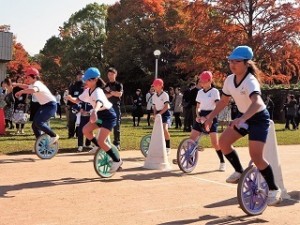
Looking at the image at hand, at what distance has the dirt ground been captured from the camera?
19.2 ft

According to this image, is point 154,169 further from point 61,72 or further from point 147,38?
point 61,72

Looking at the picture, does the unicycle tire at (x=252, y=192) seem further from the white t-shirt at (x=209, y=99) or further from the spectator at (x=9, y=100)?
the spectator at (x=9, y=100)

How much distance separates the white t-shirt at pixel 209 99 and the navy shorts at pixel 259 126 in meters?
3.48

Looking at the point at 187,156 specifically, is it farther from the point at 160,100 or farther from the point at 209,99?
the point at 160,100

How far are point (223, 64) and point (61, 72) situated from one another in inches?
1123

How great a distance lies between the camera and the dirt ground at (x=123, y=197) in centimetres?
586

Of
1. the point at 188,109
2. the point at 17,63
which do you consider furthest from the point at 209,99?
the point at 17,63

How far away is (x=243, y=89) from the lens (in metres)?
6.02

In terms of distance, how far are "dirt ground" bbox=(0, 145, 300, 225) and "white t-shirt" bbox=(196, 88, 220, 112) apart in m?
1.32

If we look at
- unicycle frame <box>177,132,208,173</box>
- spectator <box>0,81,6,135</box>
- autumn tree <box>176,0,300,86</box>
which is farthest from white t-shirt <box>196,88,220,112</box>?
autumn tree <box>176,0,300,86</box>

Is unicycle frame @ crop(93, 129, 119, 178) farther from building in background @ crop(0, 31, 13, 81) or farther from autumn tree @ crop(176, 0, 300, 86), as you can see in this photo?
building in background @ crop(0, 31, 13, 81)

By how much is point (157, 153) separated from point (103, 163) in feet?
5.36

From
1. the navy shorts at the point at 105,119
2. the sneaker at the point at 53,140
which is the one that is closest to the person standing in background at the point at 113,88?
the sneaker at the point at 53,140

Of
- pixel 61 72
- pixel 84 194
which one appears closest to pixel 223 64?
pixel 84 194
